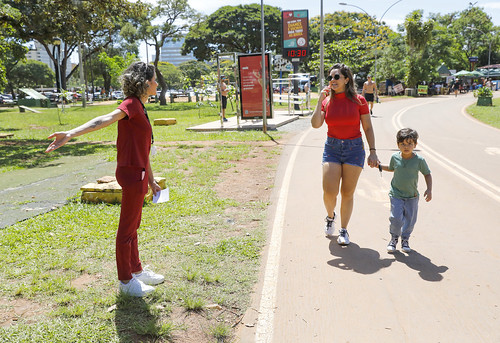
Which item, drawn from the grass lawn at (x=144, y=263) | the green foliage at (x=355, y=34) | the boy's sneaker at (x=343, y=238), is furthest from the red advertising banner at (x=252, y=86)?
the green foliage at (x=355, y=34)

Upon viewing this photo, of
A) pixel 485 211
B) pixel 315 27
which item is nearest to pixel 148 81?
pixel 485 211

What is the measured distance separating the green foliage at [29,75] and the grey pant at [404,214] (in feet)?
269

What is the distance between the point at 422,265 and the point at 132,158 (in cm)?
283

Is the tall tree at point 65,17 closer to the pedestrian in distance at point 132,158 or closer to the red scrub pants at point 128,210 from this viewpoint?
the pedestrian in distance at point 132,158

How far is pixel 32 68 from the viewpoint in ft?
259

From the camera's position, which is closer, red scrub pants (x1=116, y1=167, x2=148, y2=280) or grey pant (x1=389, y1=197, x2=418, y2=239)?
red scrub pants (x1=116, y1=167, x2=148, y2=280)

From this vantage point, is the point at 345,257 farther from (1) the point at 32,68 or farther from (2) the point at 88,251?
(1) the point at 32,68

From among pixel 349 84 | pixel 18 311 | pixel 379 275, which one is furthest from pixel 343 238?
pixel 18 311

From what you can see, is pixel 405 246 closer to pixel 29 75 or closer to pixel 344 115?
pixel 344 115

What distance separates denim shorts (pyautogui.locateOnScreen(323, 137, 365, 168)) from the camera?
4.75 metres

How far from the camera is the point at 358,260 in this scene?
14.5 ft

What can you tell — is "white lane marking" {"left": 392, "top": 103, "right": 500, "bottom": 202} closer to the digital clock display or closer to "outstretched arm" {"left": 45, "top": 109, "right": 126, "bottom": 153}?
"outstretched arm" {"left": 45, "top": 109, "right": 126, "bottom": 153}

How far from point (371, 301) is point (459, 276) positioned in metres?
0.98

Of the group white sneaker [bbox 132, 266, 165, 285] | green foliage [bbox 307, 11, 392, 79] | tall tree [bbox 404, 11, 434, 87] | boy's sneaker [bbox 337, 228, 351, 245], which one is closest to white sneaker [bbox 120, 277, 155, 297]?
white sneaker [bbox 132, 266, 165, 285]
